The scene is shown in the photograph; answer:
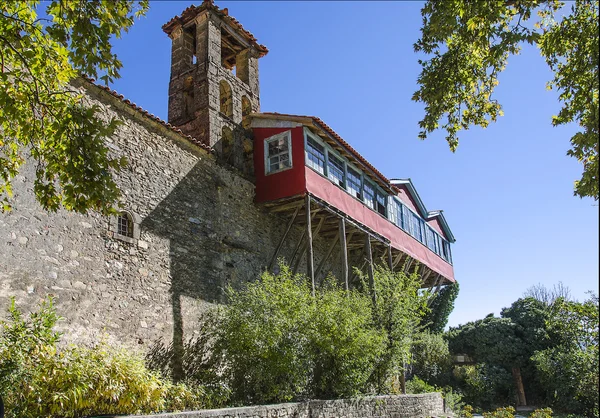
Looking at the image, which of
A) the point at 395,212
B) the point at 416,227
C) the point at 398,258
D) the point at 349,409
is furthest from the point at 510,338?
the point at 349,409

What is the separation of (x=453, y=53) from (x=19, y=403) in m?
8.02

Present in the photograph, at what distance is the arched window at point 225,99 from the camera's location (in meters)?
17.0

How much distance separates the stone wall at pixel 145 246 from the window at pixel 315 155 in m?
1.99

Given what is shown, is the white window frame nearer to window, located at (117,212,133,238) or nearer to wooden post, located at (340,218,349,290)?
wooden post, located at (340,218,349,290)

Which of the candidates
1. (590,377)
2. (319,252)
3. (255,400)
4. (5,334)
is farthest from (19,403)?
(590,377)

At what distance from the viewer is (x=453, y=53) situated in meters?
8.11

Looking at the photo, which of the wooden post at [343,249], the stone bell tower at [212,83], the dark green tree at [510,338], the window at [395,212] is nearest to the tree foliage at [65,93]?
the stone bell tower at [212,83]

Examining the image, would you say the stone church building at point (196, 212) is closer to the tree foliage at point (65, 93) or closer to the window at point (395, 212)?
the window at point (395, 212)

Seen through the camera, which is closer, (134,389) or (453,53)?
(453,53)

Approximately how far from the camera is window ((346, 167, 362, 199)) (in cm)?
1798

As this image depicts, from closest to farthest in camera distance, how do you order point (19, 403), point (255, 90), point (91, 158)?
point (91, 158)
point (19, 403)
point (255, 90)

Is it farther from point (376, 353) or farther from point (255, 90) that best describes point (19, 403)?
point (255, 90)

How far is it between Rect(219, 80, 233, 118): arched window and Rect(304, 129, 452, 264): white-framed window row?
275cm

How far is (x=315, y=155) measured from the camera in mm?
16281
